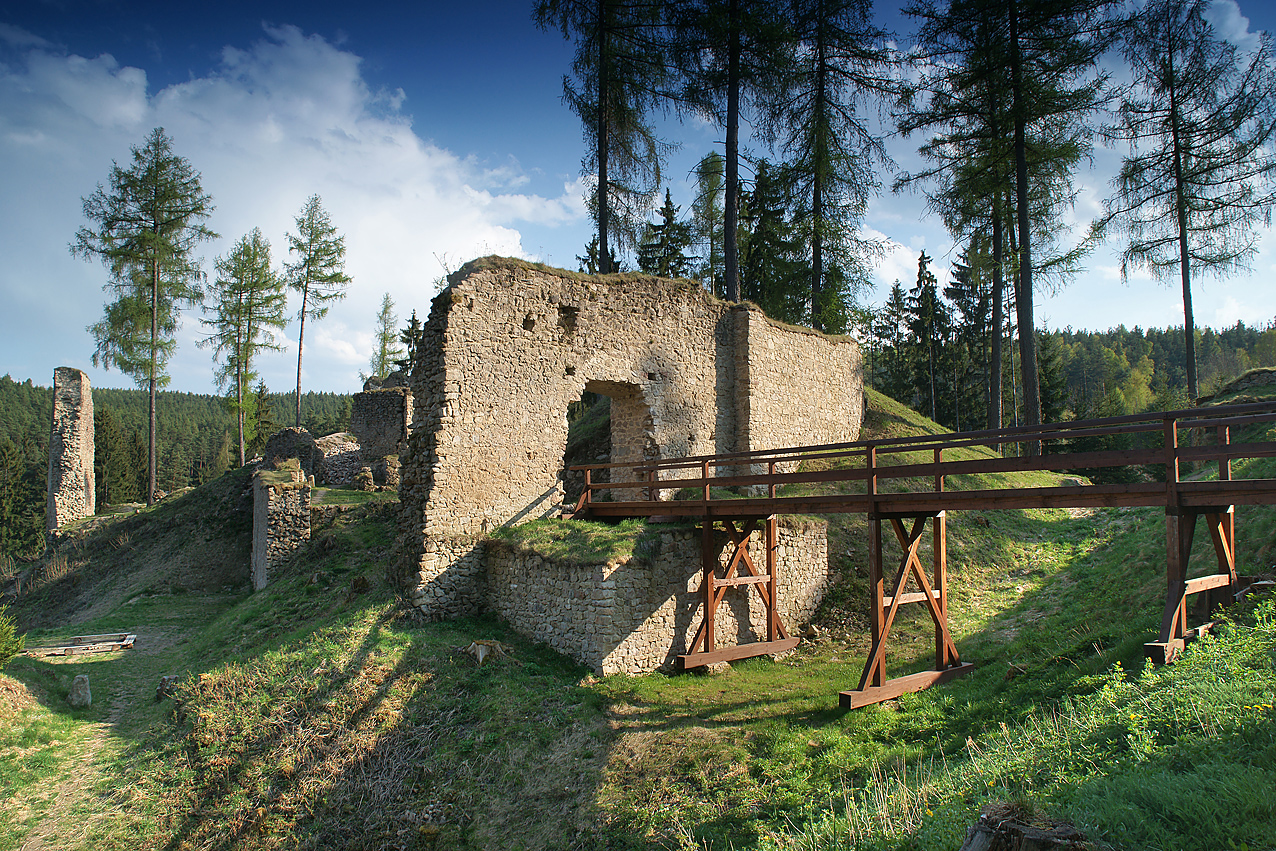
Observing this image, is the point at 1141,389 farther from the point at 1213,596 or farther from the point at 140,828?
the point at 140,828

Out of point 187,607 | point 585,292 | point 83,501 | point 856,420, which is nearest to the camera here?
point 585,292

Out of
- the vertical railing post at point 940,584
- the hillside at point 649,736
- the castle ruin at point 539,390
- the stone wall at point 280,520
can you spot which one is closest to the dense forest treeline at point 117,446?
the stone wall at point 280,520

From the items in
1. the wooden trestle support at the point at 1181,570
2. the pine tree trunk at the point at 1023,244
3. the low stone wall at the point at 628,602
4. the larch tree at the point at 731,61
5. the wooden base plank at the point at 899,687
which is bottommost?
the wooden base plank at the point at 899,687

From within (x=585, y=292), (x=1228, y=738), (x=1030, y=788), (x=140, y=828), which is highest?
(x=585, y=292)

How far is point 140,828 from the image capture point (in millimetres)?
7316

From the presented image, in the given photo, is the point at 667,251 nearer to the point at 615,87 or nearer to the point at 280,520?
the point at 615,87

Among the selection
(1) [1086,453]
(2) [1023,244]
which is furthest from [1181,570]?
(2) [1023,244]

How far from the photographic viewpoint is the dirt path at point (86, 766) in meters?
7.01

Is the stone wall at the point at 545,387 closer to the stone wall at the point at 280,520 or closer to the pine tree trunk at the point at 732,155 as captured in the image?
the pine tree trunk at the point at 732,155

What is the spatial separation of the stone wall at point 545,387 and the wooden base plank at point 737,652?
4174 mm

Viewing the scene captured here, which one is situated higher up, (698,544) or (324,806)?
(698,544)

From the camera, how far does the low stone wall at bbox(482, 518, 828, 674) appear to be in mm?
9742

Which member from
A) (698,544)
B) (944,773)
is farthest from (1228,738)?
(698,544)

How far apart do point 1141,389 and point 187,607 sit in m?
61.6
